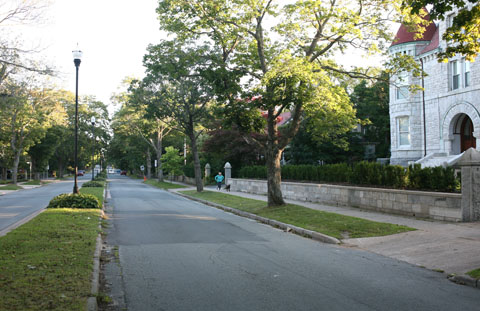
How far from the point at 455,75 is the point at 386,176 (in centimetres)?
1330

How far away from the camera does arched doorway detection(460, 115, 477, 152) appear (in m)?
26.1

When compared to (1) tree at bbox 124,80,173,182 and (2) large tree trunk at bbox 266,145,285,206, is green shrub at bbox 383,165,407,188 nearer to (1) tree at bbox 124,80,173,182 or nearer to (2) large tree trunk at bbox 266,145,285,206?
(2) large tree trunk at bbox 266,145,285,206

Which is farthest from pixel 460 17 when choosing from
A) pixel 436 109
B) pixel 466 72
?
pixel 436 109

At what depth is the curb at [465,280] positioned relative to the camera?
645cm

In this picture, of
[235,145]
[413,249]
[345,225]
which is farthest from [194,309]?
[235,145]

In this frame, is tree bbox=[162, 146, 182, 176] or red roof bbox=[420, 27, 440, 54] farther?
tree bbox=[162, 146, 182, 176]

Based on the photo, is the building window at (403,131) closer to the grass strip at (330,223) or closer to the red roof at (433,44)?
Answer: the red roof at (433,44)

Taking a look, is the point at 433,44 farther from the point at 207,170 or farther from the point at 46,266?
the point at 46,266

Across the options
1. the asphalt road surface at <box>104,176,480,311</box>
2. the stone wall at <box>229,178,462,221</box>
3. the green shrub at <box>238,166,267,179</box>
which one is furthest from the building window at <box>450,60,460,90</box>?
the asphalt road surface at <box>104,176,480,311</box>

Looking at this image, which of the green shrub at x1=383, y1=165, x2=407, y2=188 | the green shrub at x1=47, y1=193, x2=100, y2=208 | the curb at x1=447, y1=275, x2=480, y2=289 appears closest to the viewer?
the curb at x1=447, y1=275, x2=480, y2=289

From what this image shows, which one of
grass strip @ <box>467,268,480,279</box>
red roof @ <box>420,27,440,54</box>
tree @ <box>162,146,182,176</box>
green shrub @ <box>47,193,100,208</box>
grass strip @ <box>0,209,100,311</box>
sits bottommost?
grass strip @ <box>467,268,480,279</box>

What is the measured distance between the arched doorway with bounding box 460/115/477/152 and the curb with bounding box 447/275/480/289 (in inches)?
868

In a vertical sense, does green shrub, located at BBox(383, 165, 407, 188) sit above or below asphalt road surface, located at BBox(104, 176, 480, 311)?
above

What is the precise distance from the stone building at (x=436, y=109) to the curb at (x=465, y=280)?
18625mm
